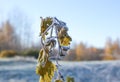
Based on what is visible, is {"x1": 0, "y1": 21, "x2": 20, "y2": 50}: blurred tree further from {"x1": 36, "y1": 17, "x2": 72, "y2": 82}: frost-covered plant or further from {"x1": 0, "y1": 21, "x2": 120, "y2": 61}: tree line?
{"x1": 36, "y1": 17, "x2": 72, "y2": 82}: frost-covered plant

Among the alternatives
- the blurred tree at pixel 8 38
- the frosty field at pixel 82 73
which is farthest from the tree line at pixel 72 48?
the frosty field at pixel 82 73

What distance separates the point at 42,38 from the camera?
5.80 ft

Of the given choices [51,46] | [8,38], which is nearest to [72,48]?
[8,38]

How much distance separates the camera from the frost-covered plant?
5.51 ft

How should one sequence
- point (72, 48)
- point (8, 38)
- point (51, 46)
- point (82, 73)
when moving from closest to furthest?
point (51, 46) < point (82, 73) < point (72, 48) < point (8, 38)

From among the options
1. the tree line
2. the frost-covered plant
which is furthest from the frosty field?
the tree line

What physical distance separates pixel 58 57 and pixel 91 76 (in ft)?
13.4

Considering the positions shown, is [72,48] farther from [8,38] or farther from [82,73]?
[82,73]

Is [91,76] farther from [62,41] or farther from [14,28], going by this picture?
[14,28]

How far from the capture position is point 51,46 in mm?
1744

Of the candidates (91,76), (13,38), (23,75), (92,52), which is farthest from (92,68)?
(92,52)

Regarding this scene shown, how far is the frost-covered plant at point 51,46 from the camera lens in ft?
5.51

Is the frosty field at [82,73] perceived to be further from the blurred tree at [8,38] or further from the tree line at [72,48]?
the blurred tree at [8,38]

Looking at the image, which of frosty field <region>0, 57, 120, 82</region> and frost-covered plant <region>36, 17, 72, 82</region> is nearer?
frost-covered plant <region>36, 17, 72, 82</region>
